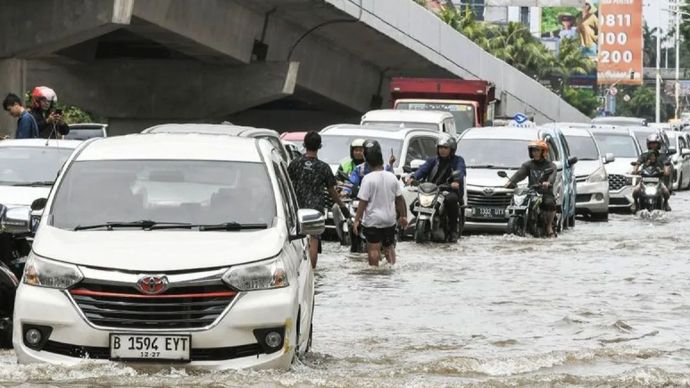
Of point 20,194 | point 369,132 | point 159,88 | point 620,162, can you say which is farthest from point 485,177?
point 159,88

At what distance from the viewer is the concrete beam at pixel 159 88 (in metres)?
43.4

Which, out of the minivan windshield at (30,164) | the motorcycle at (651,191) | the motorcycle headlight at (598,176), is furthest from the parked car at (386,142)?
the motorcycle at (651,191)

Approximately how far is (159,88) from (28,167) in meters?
26.3

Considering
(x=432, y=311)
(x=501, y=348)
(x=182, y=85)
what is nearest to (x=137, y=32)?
(x=182, y=85)

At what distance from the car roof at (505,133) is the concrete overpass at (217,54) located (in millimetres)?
7718

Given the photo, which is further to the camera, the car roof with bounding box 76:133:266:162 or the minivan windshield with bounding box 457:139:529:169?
the minivan windshield with bounding box 457:139:529:169

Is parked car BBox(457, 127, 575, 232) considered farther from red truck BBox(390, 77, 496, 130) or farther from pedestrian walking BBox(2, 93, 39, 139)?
red truck BBox(390, 77, 496, 130)

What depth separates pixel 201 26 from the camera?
124ft

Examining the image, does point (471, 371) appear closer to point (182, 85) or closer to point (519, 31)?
point (182, 85)

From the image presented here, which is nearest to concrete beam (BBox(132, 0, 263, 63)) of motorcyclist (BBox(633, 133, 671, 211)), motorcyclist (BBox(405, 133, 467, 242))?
motorcyclist (BBox(633, 133, 671, 211))

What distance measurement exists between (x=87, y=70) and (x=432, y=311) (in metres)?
31.3

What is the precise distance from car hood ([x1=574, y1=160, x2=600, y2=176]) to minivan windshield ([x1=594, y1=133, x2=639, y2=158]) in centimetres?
402

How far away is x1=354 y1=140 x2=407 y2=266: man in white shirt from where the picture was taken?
17844mm

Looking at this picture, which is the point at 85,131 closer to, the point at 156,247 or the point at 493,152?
the point at 493,152
